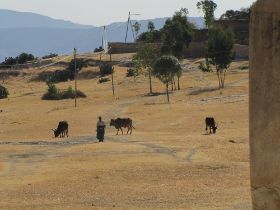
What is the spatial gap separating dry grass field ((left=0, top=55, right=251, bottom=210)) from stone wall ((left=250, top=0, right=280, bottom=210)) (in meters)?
11.9

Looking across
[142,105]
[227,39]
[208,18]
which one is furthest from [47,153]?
[208,18]

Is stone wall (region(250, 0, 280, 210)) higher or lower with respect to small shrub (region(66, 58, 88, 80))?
higher

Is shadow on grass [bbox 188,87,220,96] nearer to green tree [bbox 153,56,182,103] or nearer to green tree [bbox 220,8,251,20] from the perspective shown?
green tree [bbox 153,56,182,103]

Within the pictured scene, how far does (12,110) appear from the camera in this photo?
68875 millimetres

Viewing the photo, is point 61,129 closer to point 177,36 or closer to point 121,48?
point 177,36

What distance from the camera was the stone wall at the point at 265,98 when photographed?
6203 millimetres

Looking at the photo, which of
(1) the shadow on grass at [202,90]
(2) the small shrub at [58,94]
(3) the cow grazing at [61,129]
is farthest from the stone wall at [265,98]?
(2) the small shrub at [58,94]

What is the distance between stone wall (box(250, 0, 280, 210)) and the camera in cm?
620

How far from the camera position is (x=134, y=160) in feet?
94.9

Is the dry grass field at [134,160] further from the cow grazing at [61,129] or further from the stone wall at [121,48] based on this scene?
the stone wall at [121,48]

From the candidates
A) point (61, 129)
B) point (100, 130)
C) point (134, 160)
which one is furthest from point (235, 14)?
point (134, 160)

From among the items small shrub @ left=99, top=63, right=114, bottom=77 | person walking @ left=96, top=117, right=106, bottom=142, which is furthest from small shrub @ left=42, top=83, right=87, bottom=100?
person walking @ left=96, top=117, right=106, bottom=142

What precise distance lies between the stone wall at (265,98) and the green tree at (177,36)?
76819 mm

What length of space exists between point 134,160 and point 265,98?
22880 millimetres
